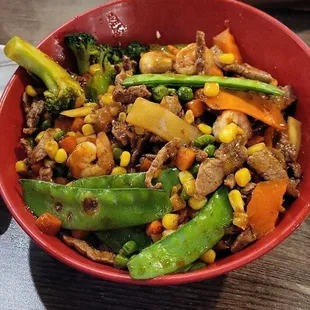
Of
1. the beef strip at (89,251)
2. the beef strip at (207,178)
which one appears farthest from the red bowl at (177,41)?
the beef strip at (207,178)

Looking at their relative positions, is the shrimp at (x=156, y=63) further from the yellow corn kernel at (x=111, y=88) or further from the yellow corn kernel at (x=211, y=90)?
the yellow corn kernel at (x=211, y=90)

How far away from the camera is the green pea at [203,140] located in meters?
1.62

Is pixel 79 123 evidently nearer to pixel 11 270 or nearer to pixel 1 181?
pixel 1 181

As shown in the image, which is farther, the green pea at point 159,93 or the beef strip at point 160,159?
the green pea at point 159,93

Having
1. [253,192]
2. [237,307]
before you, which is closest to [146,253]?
[253,192]

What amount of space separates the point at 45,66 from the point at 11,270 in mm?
833

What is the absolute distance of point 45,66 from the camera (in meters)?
Answer: 1.84

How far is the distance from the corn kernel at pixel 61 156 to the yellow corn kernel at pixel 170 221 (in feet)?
1.48

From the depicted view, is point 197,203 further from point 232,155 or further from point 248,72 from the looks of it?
point 248,72

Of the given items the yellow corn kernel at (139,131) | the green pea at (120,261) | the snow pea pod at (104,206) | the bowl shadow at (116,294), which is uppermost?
the yellow corn kernel at (139,131)

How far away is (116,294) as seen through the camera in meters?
1.82

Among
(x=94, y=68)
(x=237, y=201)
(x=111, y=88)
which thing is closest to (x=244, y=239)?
(x=237, y=201)

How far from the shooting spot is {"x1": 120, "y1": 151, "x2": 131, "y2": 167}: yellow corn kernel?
1.67 meters

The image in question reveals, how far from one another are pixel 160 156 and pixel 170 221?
218 millimetres
